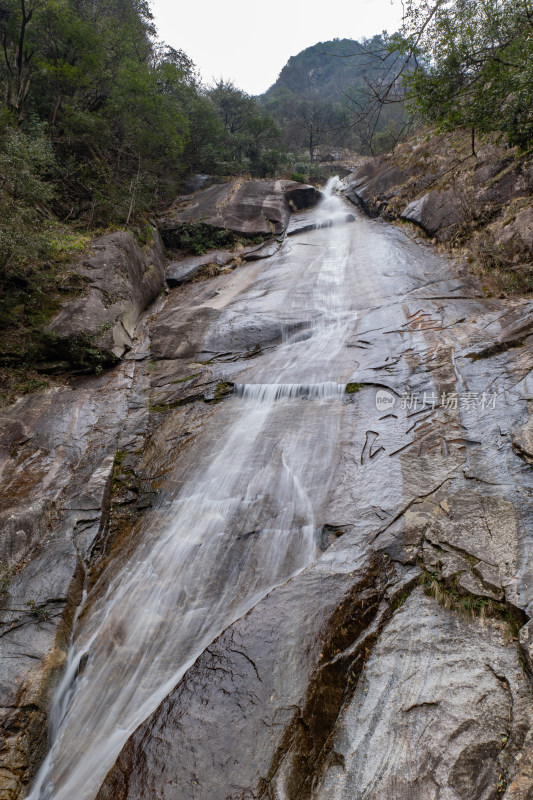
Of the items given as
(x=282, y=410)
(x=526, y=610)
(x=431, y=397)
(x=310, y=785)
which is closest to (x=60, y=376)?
(x=282, y=410)

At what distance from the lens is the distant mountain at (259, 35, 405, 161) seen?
4.62 m

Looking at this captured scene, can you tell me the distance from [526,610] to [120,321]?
31.5 feet

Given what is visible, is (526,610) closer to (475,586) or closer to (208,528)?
(475,586)

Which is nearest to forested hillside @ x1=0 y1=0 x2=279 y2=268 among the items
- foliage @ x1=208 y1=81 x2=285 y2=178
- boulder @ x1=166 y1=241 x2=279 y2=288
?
boulder @ x1=166 y1=241 x2=279 y2=288

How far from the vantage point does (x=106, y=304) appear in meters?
10.1

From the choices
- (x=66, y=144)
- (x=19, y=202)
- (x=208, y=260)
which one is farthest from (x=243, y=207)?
(x=19, y=202)

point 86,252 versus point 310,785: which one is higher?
point 86,252

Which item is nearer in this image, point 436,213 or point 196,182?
point 436,213

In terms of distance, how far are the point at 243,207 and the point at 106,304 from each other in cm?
1074

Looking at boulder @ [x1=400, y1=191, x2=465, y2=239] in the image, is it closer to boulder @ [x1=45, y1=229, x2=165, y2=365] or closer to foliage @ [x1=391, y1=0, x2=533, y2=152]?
foliage @ [x1=391, y1=0, x2=533, y2=152]

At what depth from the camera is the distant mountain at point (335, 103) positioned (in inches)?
182

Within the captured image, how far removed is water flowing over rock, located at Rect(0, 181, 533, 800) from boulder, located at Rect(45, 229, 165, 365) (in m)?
0.84

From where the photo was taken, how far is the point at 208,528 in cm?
556

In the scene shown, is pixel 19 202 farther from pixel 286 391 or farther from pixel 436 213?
pixel 436 213
